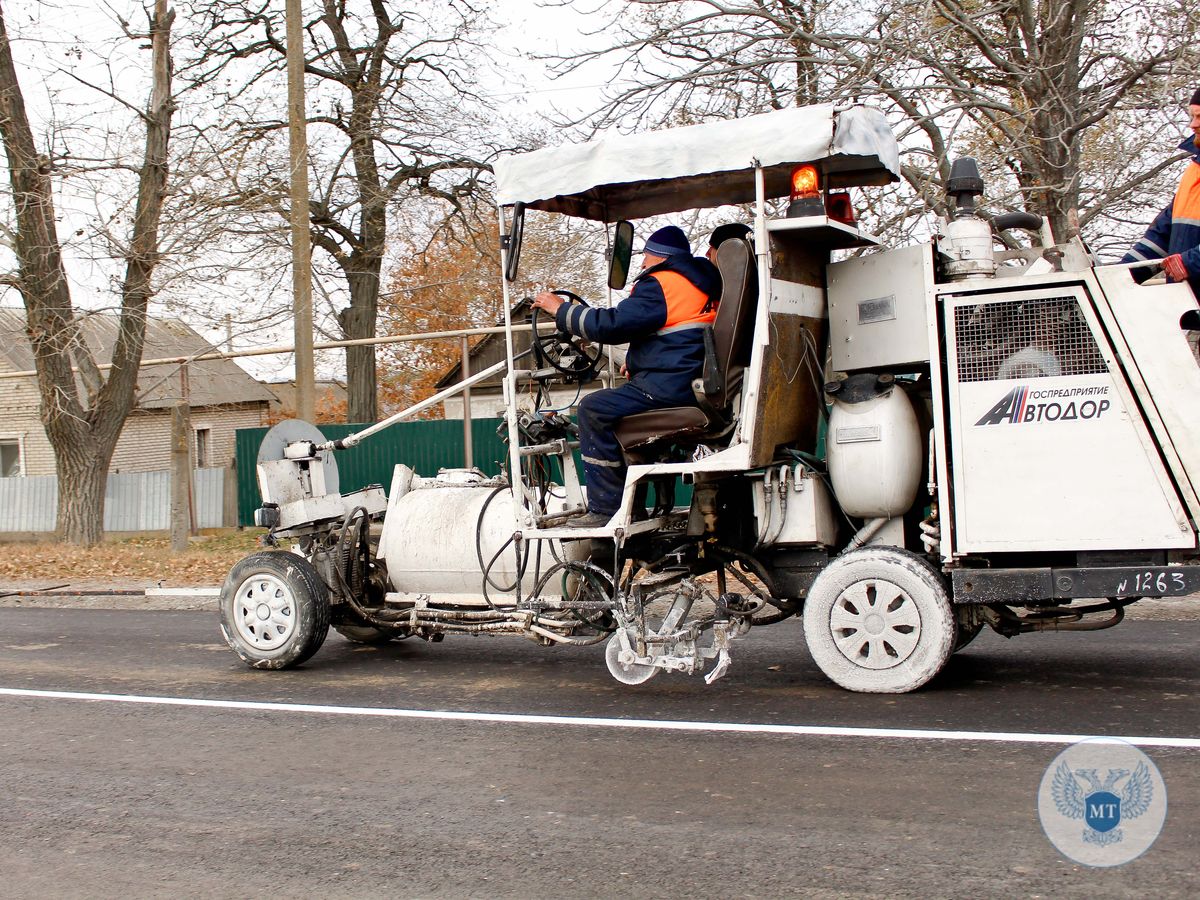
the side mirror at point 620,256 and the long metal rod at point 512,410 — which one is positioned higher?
the side mirror at point 620,256

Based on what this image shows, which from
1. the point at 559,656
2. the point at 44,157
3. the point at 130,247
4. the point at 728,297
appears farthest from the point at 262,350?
the point at 728,297

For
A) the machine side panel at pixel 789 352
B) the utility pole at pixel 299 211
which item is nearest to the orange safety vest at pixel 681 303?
the machine side panel at pixel 789 352

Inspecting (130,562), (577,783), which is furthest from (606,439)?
(130,562)

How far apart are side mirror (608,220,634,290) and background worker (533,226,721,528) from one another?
961 mm

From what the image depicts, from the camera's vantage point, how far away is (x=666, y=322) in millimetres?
6648

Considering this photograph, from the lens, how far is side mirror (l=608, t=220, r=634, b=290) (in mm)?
7781

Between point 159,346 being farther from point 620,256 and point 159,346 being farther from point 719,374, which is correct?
point 719,374

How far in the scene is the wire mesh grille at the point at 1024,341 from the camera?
583cm

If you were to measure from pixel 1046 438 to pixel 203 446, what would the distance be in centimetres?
3218

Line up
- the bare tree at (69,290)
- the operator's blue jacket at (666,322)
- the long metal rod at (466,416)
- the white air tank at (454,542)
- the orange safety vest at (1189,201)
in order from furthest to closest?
the bare tree at (69,290)
the long metal rod at (466,416)
the white air tank at (454,542)
the operator's blue jacket at (666,322)
the orange safety vest at (1189,201)

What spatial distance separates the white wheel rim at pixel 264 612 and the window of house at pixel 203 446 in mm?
27449

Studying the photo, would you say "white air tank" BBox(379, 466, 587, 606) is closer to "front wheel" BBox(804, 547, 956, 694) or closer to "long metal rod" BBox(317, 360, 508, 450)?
"long metal rod" BBox(317, 360, 508, 450)

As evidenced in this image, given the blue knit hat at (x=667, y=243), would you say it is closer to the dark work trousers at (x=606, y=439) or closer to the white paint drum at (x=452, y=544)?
the dark work trousers at (x=606, y=439)

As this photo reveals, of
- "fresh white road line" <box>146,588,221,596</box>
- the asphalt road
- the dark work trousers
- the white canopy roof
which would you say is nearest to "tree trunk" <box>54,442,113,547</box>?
"fresh white road line" <box>146,588,221,596</box>
